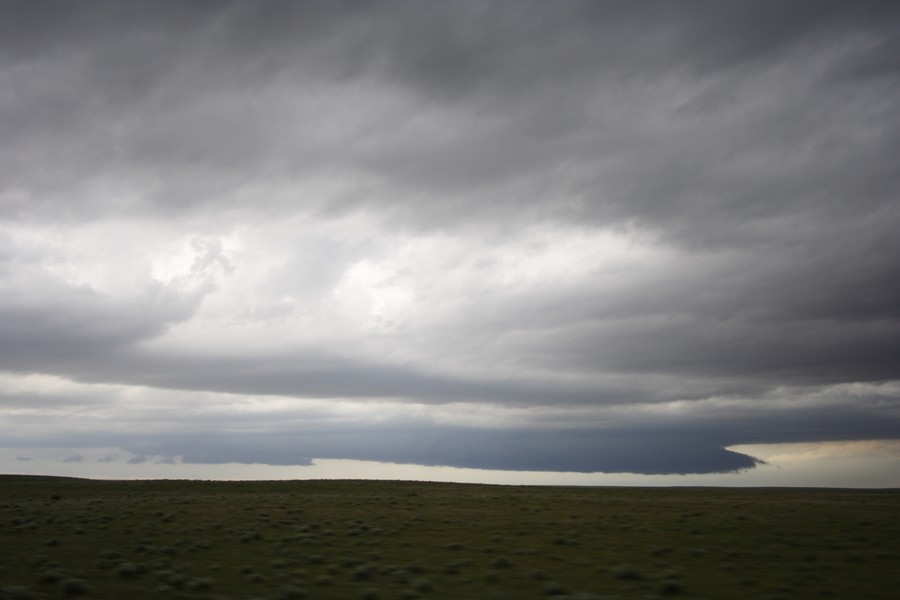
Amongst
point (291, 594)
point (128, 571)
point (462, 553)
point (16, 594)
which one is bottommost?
point (462, 553)

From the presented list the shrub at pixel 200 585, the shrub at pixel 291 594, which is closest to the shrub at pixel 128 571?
the shrub at pixel 200 585

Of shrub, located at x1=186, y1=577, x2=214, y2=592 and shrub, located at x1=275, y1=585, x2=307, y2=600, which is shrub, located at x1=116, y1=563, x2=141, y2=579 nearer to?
shrub, located at x1=186, y1=577, x2=214, y2=592

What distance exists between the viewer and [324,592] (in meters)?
18.8

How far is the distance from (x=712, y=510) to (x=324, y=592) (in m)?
30.3

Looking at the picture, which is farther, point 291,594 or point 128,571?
point 128,571

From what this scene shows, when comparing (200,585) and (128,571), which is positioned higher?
(200,585)

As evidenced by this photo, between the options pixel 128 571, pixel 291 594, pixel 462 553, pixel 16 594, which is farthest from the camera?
pixel 462 553

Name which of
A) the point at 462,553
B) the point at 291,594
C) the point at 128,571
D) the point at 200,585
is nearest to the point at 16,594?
the point at 200,585

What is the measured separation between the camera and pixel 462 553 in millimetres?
26484

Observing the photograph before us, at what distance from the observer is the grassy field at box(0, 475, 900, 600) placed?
18938mm

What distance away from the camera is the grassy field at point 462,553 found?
62.1 feet

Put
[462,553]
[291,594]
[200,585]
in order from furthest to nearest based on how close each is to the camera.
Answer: [462,553]
[200,585]
[291,594]

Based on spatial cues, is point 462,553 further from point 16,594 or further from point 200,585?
point 16,594

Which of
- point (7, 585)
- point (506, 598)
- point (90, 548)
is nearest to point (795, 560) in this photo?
point (506, 598)
